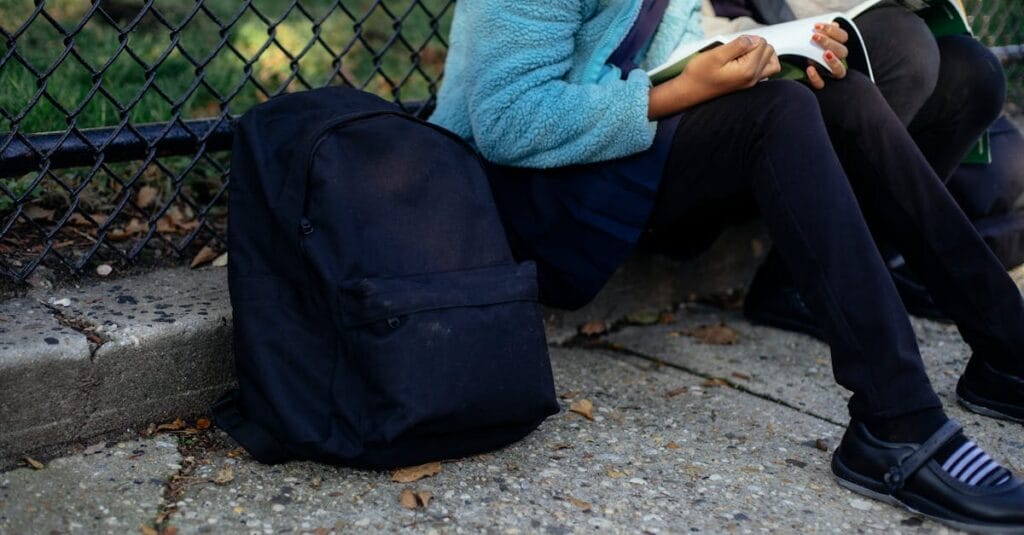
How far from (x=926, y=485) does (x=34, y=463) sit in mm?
1582

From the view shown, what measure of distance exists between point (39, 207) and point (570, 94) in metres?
1.29

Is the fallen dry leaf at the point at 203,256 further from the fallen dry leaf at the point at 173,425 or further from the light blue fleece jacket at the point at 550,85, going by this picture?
the light blue fleece jacket at the point at 550,85

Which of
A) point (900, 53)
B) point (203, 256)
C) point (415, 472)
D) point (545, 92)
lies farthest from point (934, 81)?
point (203, 256)

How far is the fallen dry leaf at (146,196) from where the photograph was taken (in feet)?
9.25

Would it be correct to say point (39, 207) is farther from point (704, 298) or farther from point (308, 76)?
point (704, 298)

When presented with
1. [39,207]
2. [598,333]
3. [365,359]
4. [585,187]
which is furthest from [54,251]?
[598,333]

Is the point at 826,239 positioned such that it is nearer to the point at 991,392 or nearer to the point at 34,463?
the point at 991,392

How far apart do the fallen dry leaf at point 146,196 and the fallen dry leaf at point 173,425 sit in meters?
0.77

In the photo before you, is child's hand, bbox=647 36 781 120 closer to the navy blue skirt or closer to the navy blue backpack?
the navy blue skirt

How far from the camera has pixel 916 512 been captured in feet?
6.66

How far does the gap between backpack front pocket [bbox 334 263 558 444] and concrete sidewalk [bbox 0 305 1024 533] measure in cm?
14

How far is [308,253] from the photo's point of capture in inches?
78.5

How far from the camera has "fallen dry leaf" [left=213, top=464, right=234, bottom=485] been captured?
2.04m

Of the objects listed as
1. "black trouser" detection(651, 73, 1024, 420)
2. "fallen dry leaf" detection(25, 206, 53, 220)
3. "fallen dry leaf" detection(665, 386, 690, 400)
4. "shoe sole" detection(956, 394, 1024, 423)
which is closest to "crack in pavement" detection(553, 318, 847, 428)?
"fallen dry leaf" detection(665, 386, 690, 400)
